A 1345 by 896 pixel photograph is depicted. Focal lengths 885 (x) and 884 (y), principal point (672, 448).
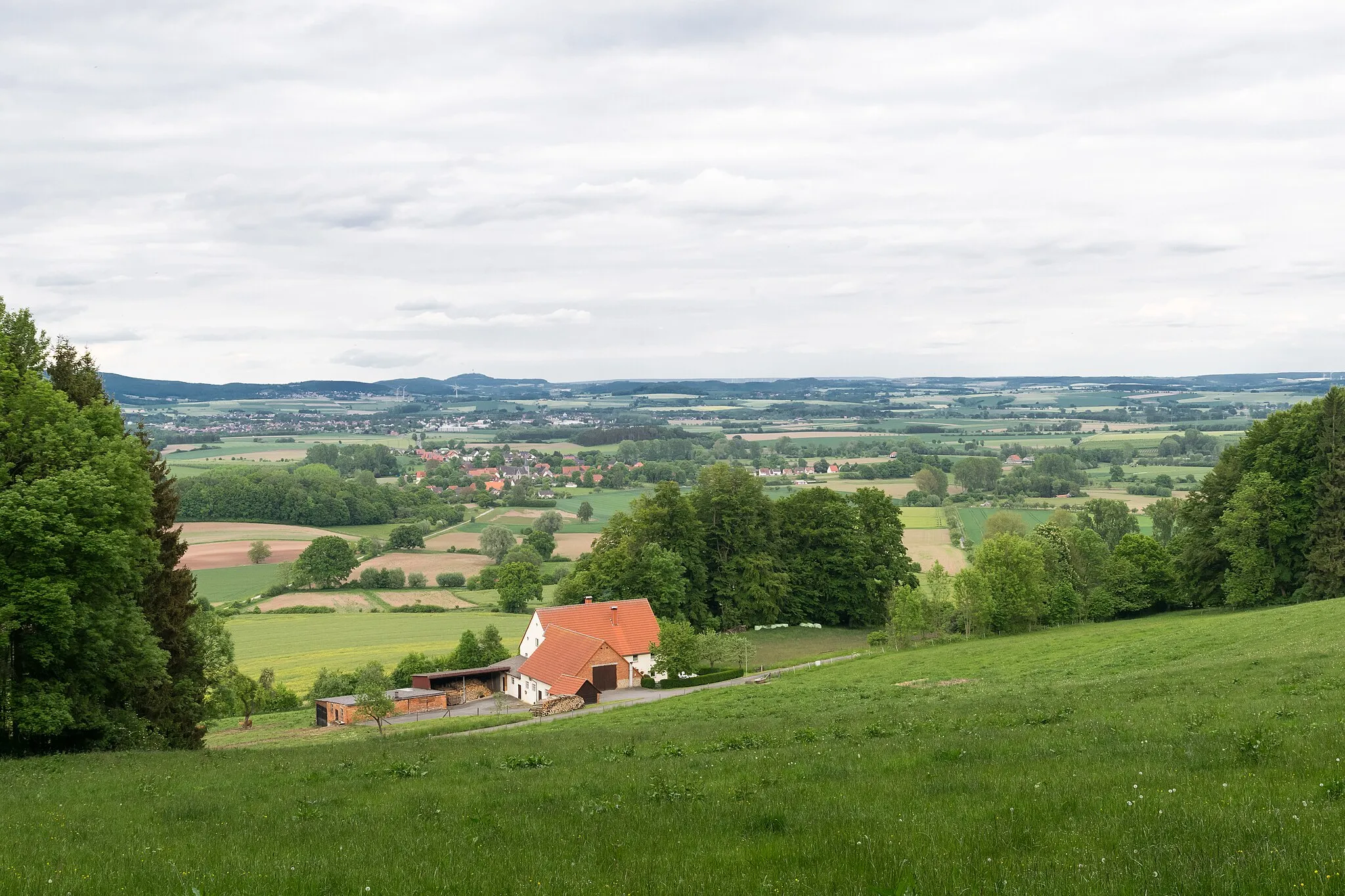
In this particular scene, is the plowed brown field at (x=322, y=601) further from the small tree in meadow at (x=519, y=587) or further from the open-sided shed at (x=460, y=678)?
the open-sided shed at (x=460, y=678)

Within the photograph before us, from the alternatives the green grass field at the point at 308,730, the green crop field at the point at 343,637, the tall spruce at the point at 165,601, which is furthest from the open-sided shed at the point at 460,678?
the tall spruce at the point at 165,601

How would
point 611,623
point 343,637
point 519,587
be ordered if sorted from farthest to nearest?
point 519,587, point 343,637, point 611,623

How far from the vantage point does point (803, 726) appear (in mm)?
22047

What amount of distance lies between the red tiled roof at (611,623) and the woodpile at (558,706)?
32.7 feet

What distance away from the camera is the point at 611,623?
211ft

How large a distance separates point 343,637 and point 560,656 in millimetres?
31628

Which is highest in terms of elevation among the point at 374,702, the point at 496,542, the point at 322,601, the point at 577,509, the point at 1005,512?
the point at 1005,512

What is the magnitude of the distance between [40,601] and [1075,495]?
159657 millimetres

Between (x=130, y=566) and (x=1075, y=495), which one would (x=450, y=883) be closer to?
(x=130, y=566)

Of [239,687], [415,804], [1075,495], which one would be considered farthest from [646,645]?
[1075,495]

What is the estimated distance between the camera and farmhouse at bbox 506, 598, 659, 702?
5688 cm

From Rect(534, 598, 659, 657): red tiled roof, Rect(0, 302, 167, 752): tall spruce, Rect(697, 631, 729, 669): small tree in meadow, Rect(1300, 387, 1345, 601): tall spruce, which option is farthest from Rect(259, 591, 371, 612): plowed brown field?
Rect(1300, 387, 1345, 601): tall spruce

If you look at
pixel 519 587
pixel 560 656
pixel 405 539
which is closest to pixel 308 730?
pixel 560 656

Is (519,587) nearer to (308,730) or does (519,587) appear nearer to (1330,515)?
(308,730)
